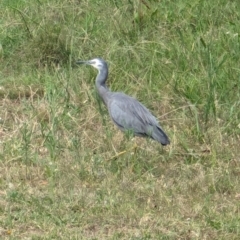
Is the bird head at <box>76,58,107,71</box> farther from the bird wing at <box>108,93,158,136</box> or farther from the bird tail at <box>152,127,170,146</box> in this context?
the bird tail at <box>152,127,170,146</box>

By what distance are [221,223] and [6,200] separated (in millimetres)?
1475

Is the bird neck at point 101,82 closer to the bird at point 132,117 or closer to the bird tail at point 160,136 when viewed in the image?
the bird at point 132,117

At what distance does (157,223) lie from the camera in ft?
19.8

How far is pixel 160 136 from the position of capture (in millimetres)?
7062

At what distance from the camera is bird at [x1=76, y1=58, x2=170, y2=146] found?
7111mm

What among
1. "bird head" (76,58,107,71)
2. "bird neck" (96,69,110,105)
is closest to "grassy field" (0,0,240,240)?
"bird neck" (96,69,110,105)

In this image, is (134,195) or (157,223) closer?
(157,223)

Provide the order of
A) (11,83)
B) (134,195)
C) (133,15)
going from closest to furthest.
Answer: (134,195) < (11,83) < (133,15)

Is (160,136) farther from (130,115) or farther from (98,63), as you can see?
(98,63)

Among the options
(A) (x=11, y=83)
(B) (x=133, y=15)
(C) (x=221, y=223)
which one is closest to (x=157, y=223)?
(C) (x=221, y=223)

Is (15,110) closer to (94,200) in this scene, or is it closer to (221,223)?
(94,200)

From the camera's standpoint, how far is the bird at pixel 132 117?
7111 millimetres

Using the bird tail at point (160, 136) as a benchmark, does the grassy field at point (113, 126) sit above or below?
below

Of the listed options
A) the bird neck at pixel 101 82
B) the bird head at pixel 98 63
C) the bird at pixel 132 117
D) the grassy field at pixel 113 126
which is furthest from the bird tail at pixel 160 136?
the bird head at pixel 98 63
